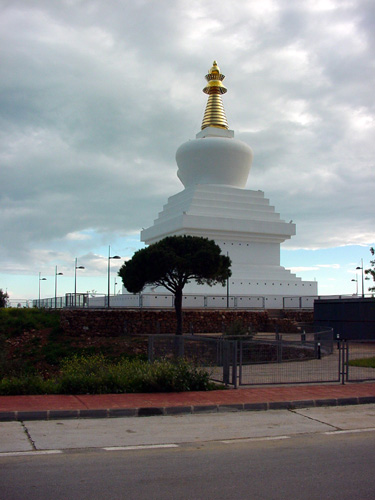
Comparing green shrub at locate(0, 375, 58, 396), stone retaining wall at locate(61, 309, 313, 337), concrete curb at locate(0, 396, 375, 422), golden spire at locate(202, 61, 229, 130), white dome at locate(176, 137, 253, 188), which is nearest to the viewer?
concrete curb at locate(0, 396, 375, 422)

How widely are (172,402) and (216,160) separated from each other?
110 feet

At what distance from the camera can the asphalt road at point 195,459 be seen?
5.65 metres

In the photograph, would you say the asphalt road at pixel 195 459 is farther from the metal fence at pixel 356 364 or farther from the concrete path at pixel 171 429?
the metal fence at pixel 356 364

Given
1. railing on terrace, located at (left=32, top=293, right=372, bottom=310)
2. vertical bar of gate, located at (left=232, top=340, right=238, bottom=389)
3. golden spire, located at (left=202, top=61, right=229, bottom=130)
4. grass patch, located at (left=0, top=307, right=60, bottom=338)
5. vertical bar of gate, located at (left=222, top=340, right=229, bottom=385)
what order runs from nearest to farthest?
1. vertical bar of gate, located at (left=232, top=340, right=238, bottom=389)
2. vertical bar of gate, located at (left=222, top=340, right=229, bottom=385)
3. grass patch, located at (left=0, top=307, right=60, bottom=338)
4. railing on terrace, located at (left=32, top=293, right=372, bottom=310)
5. golden spire, located at (left=202, top=61, right=229, bottom=130)

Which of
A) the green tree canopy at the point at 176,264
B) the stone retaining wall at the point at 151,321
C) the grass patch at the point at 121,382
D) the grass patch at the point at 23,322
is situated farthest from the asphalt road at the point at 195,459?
the grass patch at the point at 23,322

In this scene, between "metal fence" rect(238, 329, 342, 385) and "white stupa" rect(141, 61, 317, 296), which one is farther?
"white stupa" rect(141, 61, 317, 296)

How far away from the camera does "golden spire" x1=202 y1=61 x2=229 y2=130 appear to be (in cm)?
4553

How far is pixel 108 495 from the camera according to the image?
5449 millimetres

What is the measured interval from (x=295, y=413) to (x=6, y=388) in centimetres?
586

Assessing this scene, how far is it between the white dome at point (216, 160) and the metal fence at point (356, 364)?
26974 millimetres

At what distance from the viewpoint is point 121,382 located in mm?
11953

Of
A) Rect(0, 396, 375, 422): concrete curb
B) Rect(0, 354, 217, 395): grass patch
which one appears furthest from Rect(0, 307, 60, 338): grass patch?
Rect(0, 396, 375, 422): concrete curb

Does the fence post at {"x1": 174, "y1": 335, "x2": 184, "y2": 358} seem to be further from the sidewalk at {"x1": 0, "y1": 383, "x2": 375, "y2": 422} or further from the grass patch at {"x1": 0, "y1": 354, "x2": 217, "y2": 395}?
the sidewalk at {"x1": 0, "y1": 383, "x2": 375, "y2": 422}

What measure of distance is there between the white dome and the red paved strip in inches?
1234
